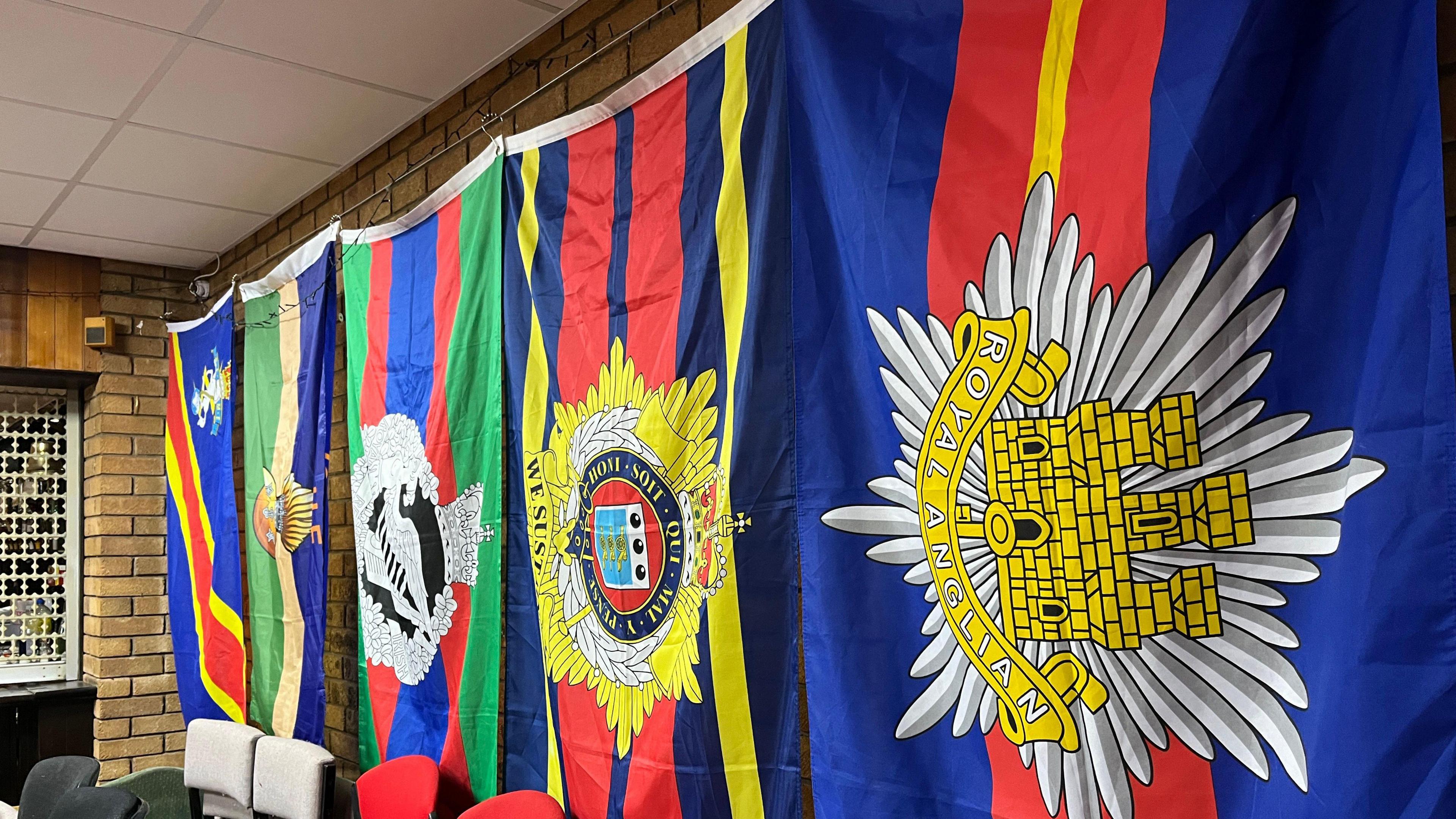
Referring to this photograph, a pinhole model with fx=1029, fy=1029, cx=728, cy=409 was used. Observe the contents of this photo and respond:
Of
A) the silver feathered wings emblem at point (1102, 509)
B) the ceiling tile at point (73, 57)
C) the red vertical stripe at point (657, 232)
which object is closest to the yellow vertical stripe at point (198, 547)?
the ceiling tile at point (73, 57)

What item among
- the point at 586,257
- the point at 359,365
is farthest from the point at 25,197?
the point at 586,257

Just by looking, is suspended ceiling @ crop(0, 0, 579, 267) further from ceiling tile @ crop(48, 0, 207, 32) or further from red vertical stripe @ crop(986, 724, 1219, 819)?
red vertical stripe @ crop(986, 724, 1219, 819)

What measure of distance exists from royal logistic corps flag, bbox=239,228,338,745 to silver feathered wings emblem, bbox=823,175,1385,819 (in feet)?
8.10

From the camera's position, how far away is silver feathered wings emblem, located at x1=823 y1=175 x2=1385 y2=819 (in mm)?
1279

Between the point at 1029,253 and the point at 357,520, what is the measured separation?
2.51 meters

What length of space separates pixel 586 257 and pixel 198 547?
309 centimetres

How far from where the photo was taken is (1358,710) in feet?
3.87

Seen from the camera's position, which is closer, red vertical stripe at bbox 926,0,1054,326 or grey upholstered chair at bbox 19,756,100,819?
red vertical stripe at bbox 926,0,1054,326

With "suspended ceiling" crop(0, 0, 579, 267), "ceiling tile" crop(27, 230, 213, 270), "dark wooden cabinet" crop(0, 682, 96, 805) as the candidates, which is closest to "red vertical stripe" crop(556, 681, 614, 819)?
"suspended ceiling" crop(0, 0, 579, 267)

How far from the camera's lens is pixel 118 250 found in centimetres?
494

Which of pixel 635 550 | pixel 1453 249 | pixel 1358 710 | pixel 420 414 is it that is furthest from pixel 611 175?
pixel 1358 710

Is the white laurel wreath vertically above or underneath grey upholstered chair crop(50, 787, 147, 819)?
above

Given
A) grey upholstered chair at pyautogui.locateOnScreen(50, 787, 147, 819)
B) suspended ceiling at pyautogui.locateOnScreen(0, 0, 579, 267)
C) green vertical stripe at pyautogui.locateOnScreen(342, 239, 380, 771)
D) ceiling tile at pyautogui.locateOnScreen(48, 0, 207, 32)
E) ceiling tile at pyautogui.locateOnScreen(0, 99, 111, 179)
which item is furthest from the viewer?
ceiling tile at pyautogui.locateOnScreen(0, 99, 111, 179)

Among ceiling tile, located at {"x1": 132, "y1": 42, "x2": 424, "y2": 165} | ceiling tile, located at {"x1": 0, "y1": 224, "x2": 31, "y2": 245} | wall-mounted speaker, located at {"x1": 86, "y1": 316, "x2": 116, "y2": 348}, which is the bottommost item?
wall-mounted speaker, located at {"x1": 86, "y1": 316, "x2": 116, "y2": 348}
